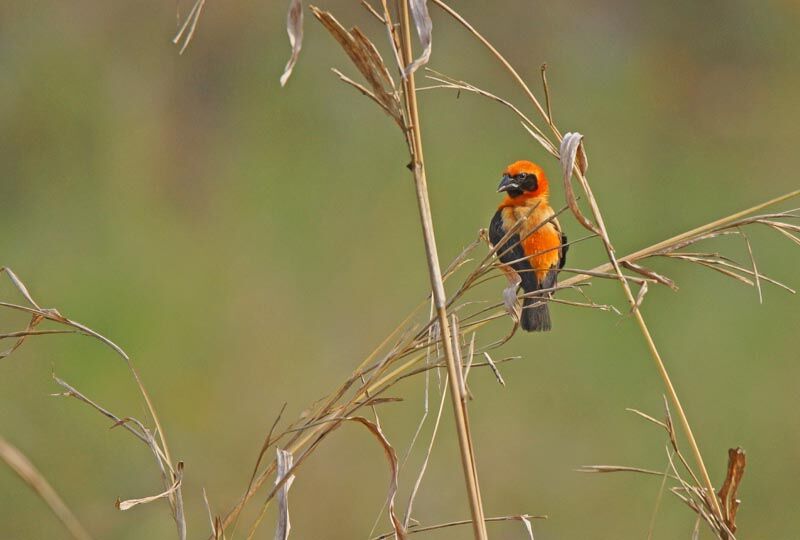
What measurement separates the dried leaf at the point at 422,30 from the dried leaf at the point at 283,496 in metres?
0.29

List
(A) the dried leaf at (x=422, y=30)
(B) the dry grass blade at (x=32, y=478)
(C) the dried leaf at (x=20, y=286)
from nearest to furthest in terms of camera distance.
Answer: (B) the dry grass blade at (x=32, y=478), (A) the dried leaf at (x=422, y=30), (C) the dried leaf at (x=20, y=286)

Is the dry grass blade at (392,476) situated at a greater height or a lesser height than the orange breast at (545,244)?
lesser

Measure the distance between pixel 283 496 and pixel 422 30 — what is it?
34cm

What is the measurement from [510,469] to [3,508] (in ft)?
5.49

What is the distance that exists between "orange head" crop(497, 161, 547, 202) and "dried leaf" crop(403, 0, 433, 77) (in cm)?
97

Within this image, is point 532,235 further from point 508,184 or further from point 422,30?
point 422,30

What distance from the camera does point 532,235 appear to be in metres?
1.50

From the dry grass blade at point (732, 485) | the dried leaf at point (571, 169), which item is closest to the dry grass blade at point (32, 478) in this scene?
the dried leaf at point (571, 169)

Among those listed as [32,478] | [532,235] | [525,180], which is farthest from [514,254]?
[32,478]

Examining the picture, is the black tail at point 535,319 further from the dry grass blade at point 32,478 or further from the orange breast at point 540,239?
the dry grass blade at point 32,478

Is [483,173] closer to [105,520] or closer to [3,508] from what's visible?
[105,520]

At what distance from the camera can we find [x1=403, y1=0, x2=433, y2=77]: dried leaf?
0.61m

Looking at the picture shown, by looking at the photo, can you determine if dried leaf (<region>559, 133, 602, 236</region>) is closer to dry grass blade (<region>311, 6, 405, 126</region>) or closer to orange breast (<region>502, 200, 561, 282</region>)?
dry grass blade (<region>311, 6, 405, 126</region>)

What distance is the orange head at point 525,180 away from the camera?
5.32 feet
